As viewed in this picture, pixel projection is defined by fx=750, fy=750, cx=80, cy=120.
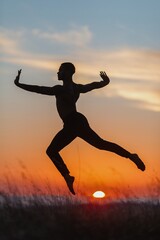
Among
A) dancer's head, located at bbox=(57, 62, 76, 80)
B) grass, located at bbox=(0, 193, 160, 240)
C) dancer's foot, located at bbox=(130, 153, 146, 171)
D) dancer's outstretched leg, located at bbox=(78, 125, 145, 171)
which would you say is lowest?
grass, located at bbox=(0, 193, 160, 240)

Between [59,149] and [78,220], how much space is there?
1.51m

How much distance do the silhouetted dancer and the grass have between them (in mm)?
650

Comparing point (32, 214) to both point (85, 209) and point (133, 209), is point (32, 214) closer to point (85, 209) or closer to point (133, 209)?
point (85, 209)

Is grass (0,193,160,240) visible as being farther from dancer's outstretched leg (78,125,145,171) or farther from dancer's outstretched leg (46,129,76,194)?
dancer's outstretched leg (78,125,145,171)

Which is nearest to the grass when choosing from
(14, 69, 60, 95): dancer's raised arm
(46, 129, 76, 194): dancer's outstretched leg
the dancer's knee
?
(46, 129, 76, 194): dancer's outstretched leg

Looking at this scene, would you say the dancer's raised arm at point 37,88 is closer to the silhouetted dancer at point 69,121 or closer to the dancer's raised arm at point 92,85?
the silhouetted dancer at point 69,121

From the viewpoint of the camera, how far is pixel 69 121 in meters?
14.8

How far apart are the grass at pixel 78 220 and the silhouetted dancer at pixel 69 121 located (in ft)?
2.13

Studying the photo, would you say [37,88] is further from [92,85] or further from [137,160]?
[137,160]

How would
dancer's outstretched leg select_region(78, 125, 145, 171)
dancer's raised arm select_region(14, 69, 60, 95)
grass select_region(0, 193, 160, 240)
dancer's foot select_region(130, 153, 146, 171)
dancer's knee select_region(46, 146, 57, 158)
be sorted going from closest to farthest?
grass select_region(0, 193, 160, 240), dancer's raised arm select_region(14, 69, 60, 95), dancer's knee select_region(46, 146, 57, 158), dancer's outstretched leg select_region(78, 125, 145, 171), dancer's foot select_region(130, 153, 146, 171)

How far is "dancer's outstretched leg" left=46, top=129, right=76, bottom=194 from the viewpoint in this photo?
14.8 m

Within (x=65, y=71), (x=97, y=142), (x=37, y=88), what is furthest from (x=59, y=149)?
(x=65, y=71)

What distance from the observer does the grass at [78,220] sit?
13797 millimetres

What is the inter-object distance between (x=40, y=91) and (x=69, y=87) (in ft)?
2.09
